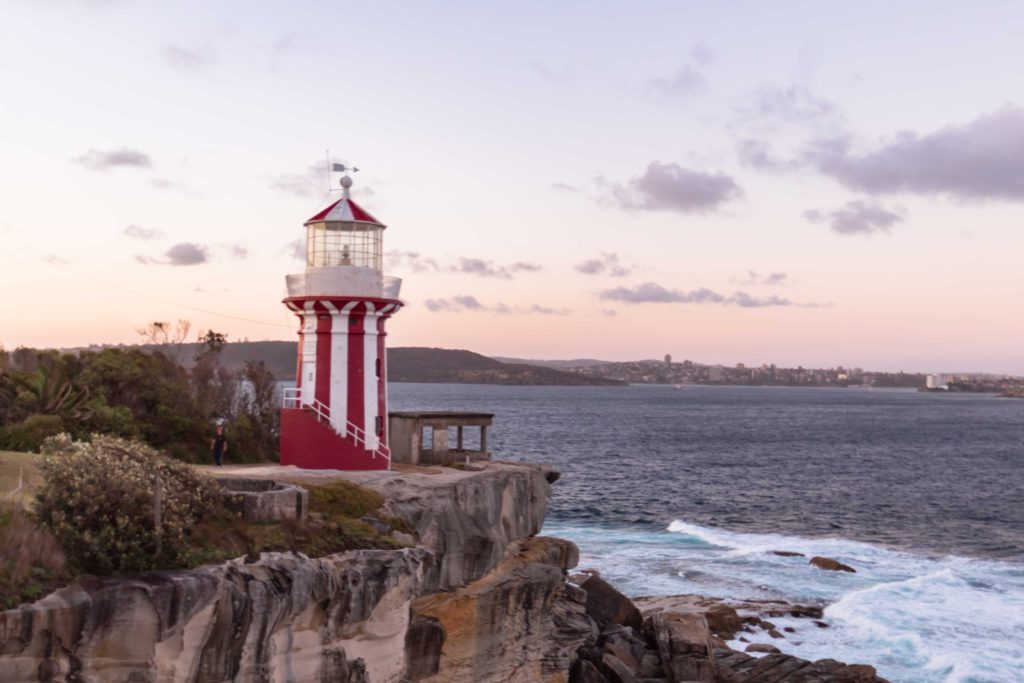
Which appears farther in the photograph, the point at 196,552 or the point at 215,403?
the point at 215,403

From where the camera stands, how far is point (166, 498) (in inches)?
566

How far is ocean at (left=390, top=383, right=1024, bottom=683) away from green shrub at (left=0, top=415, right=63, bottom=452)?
74.5ft

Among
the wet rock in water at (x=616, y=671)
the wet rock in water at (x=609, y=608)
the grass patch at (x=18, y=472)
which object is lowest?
the wet rock in water at (x=616, y=671)

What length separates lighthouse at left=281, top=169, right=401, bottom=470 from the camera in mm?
22484

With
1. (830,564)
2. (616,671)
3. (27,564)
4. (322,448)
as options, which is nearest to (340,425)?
(322,448)

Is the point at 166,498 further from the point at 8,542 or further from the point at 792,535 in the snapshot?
the point at 792,535

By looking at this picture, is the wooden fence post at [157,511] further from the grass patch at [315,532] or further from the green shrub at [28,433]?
the green shrub at [28,433]

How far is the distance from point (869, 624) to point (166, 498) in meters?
25.9

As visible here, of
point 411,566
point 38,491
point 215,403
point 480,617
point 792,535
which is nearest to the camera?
point 38,491

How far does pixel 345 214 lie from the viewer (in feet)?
74.7

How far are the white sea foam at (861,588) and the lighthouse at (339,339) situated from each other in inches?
626

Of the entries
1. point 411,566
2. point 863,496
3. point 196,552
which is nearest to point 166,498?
point 196,552

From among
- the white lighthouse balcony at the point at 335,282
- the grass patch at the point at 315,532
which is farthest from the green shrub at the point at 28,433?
the grass patch at the point at 315,532

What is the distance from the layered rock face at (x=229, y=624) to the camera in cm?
1215
